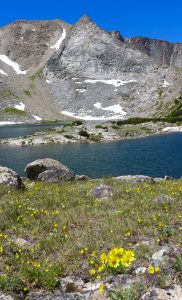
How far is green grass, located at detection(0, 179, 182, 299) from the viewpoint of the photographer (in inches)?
333

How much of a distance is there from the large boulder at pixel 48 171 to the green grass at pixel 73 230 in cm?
657

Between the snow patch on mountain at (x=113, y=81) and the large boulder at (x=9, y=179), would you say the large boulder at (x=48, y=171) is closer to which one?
the large boulder at (x=9, y=179)

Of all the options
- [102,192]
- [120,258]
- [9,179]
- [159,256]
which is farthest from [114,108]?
→ [120,258]

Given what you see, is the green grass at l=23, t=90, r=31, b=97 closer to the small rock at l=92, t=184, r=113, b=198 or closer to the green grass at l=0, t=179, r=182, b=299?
the small rock at l=92, t=184, r=113, b=198

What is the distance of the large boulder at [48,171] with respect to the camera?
2281 cm

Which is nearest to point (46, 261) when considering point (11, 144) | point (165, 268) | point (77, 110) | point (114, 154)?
point (165, 268)

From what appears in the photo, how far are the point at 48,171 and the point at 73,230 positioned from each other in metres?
12.0

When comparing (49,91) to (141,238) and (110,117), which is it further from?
(141,238)

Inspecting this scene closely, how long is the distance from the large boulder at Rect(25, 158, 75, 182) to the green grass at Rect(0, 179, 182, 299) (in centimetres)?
657

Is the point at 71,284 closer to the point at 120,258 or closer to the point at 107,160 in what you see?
the point at 120,258

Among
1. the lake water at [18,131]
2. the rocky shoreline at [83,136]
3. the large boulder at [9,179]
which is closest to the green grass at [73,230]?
the large boulder at [9,179]

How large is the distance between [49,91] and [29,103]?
66.0ft

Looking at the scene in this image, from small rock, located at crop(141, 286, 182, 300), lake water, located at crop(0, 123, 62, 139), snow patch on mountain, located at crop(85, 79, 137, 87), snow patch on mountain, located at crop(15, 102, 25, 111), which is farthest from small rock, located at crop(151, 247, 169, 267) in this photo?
snow patch on mountain, located at crop(85, 79, 137, 87)

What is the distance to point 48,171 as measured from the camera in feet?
75.4
